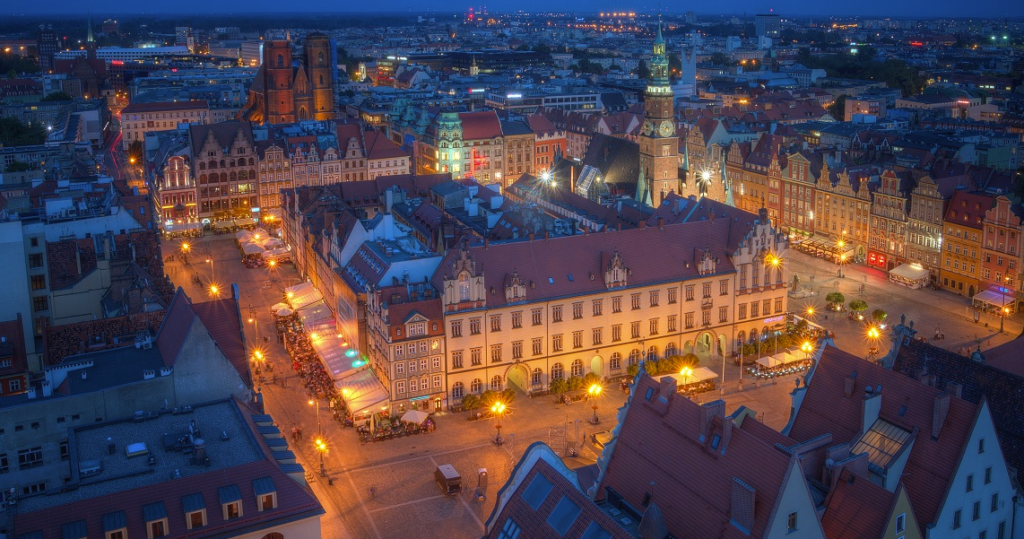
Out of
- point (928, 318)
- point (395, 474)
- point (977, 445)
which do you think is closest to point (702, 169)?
point (928, 318)

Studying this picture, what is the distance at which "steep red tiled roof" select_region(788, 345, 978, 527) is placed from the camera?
140 feet

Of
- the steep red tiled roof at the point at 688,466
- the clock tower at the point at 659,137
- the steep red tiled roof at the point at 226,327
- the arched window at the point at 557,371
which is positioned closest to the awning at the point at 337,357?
the steep red tiled roof at the point at 226,327

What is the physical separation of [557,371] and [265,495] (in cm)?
3507

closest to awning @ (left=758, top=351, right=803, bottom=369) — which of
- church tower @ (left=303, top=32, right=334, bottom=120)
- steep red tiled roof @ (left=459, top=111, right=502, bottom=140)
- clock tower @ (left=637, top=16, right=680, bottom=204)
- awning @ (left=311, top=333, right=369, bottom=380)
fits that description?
awning @ (left=311, top=333, right=369, bottom=380)

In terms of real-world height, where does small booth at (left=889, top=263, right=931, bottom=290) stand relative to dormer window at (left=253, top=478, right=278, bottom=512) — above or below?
below

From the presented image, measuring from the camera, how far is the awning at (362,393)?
6731 cm

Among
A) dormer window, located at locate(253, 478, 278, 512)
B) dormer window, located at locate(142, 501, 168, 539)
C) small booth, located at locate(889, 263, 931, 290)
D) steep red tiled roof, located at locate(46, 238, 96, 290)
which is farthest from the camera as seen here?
small booth, located at locate(889, 263, 931, 290)

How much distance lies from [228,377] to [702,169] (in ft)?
268

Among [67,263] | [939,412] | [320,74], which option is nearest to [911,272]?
[939,412]

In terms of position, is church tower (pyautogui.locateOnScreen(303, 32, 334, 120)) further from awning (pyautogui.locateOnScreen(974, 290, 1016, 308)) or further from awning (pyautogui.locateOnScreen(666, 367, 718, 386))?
awning (pyautogui.locateOnScreen(974, 290, 1016, 308))

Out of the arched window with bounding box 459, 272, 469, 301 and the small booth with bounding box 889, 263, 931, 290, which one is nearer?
the arched window with bounding box 459, 272, 469, 301

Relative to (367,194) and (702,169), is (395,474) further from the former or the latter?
(702,169)

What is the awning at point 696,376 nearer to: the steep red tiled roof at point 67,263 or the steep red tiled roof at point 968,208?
the steep red tiled roof at point 968,208

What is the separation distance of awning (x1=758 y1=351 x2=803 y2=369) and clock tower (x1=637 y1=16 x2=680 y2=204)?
43.6 meters
